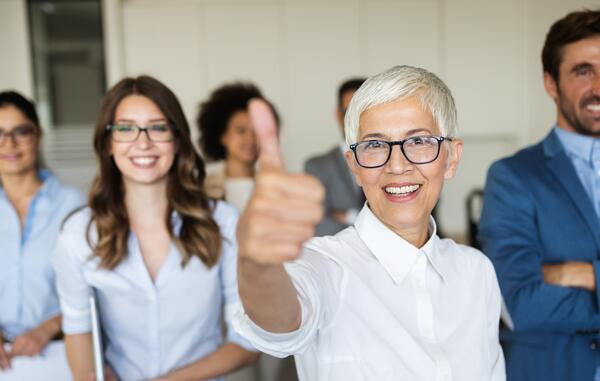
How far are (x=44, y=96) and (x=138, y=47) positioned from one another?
0.98 m

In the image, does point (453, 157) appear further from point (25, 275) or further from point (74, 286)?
point (25, 275)

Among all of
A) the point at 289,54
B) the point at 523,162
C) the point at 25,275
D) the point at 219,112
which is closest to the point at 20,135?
the point at 25,275

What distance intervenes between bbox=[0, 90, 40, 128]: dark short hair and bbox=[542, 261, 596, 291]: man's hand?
2.17 meters

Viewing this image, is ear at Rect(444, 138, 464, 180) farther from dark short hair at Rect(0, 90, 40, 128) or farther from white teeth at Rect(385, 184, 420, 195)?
dark short hair at Rect(0, 90, 40, 128)

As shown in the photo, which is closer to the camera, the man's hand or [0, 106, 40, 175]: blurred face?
the man's hand

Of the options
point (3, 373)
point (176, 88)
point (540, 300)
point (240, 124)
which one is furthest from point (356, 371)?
point (176, 88)

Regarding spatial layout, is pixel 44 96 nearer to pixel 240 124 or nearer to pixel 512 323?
pixel 240 124

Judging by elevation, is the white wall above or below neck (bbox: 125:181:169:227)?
above

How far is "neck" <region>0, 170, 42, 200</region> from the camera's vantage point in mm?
2635

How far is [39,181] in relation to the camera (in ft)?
8.85

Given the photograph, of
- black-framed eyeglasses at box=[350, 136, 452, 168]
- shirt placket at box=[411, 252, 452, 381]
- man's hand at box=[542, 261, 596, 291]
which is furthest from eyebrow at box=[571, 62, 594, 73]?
shirt placket at box=[411, 252, 452, 381]

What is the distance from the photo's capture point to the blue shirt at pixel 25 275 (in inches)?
96.9

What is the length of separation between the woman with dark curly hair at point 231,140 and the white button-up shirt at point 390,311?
2141mm

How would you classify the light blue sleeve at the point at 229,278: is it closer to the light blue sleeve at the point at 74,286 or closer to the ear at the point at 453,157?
the light blue sleeve at the point at 74,286
